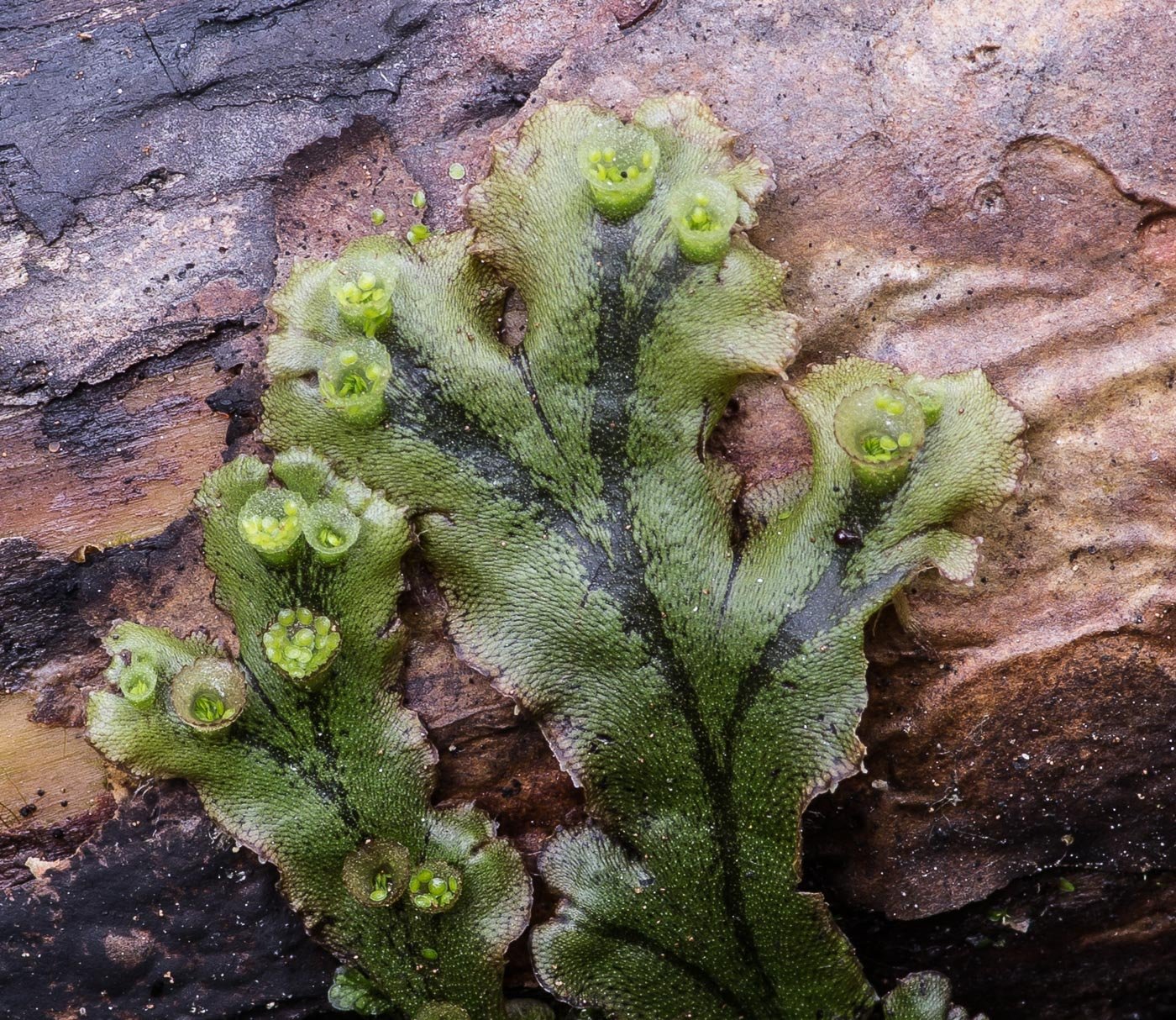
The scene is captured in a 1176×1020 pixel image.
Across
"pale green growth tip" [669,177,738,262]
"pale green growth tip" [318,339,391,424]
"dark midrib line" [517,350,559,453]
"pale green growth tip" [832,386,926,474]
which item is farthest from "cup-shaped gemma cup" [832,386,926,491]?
"pale green growth tip" [318,339,391,424]

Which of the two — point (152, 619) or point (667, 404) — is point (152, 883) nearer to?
point (152, 619)

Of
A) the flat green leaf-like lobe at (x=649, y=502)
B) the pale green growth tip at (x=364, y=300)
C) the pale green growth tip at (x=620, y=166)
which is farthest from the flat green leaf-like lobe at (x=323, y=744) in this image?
the pale green growth tip at (x=620, y=166)

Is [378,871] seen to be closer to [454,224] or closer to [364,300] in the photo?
[364,300]

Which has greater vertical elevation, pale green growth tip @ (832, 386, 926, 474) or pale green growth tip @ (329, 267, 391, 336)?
pale green growth tip @ (329, 267, 391, 336)

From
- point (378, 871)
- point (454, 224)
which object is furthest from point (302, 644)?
point (454, 224)

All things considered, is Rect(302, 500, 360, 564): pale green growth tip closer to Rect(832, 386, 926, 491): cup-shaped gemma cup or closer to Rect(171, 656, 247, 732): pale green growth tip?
Rect(171, 656, 247, 732): pale green growth tip

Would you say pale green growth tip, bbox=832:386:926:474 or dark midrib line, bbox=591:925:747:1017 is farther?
dark midrib line, bbox=591:925:747:1017

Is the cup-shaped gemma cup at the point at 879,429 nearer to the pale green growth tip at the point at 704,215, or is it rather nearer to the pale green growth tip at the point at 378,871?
the pale green growth tip at the point at 704,215
